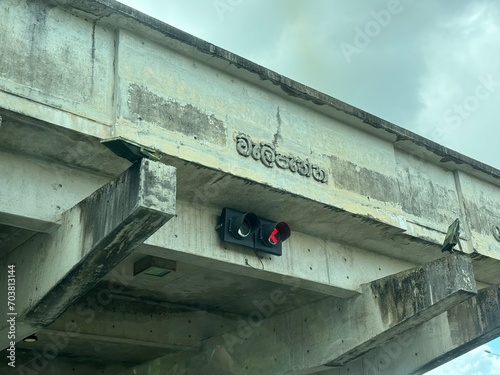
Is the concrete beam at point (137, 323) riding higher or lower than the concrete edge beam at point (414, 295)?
higher

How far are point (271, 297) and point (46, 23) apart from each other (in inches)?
212

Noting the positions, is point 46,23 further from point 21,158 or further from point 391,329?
point 391,329

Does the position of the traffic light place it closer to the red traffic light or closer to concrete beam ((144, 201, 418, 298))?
the red traffic light

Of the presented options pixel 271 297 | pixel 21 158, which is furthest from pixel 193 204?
pixel 271 297

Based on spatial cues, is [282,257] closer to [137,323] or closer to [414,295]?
[414,295]

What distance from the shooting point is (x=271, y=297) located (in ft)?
36.3

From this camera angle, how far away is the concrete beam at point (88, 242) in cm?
662

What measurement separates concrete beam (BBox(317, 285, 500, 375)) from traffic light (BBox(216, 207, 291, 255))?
10.1ft

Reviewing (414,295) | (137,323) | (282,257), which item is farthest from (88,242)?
(414,295)

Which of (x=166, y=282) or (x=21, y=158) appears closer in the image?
(x=21, y=158)

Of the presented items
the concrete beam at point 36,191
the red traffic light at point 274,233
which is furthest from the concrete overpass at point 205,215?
the red traffic light at point 274,233

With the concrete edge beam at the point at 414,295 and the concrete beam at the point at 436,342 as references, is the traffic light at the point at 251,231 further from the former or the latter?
the concrete beam at the point at 436,342

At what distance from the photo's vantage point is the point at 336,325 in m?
10.5

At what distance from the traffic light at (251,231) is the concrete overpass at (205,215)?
115 millimetres
